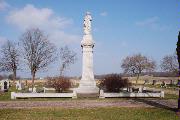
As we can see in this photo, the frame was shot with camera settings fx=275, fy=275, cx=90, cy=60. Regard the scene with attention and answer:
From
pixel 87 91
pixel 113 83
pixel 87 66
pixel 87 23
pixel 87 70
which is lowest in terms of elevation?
pixel 87 91

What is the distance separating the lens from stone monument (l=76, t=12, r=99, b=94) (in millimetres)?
28434

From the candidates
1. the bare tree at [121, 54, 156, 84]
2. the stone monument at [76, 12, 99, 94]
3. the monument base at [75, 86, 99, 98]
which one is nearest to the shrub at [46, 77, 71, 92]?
the stone monument at [76, 12, 99, 94]

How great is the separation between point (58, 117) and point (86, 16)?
19779 millimetres

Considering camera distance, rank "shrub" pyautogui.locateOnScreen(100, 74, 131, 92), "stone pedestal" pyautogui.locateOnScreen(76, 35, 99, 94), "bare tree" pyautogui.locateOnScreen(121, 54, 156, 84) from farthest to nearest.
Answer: "bare tree" pyautogui.locateOnScreen(121, 54, 156, 84)
"shrub" pyautogui.locateOnScreen(100, 74, 131, 92)
"stone pedestal" pyautogui.locateOnScreen(76, 35, 99, 94)

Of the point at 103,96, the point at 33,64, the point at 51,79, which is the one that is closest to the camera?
the point at 103,96

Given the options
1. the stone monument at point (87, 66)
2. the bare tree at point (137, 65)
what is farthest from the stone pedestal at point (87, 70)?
the bare tree at point (137, 65)

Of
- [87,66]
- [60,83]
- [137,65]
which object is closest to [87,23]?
[87,66]

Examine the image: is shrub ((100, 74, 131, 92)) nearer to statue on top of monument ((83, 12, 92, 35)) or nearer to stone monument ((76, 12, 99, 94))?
stone monument ((76, 12, 99, 94))

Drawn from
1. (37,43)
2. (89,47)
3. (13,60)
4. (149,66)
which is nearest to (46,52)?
(37,43)

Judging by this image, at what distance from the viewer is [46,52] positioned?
49062mm

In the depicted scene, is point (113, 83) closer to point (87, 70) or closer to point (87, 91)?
point (87, 70)

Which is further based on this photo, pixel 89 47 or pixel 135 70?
pixel 135 70

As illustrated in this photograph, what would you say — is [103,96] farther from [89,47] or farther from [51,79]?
[51,79]

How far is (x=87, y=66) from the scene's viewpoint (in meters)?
29.5
